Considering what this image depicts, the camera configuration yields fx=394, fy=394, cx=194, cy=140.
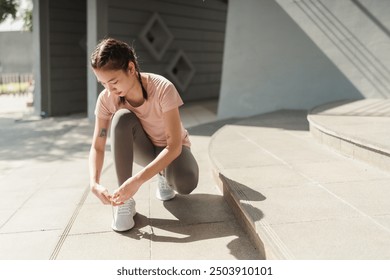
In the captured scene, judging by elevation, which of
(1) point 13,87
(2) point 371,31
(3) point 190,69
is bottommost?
(1) point 13,87

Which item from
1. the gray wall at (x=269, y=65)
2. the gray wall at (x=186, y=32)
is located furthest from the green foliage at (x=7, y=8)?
the gray wall at (x=269, y=65)

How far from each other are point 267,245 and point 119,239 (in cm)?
82

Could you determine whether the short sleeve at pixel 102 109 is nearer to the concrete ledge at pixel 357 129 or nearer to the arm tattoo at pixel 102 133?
the arm tattoo at pixel 102 133

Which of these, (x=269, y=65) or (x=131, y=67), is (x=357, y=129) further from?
(x=269, y=65)

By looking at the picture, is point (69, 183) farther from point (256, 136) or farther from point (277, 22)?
point (277, 22)

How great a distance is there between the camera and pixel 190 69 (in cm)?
1016

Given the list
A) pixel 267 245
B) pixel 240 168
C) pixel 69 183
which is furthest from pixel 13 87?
pixel 267 245

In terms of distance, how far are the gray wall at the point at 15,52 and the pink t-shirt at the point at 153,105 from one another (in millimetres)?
25556

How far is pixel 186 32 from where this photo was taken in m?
10.0

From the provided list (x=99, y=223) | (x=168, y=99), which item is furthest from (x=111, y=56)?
(x=99, y=223)

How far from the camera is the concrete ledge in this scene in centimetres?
277

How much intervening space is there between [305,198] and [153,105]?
102 centimetres

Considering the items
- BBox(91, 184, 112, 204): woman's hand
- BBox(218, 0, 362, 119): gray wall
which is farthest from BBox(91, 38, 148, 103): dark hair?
BBox(218, 0, 362, 119): gray wall
